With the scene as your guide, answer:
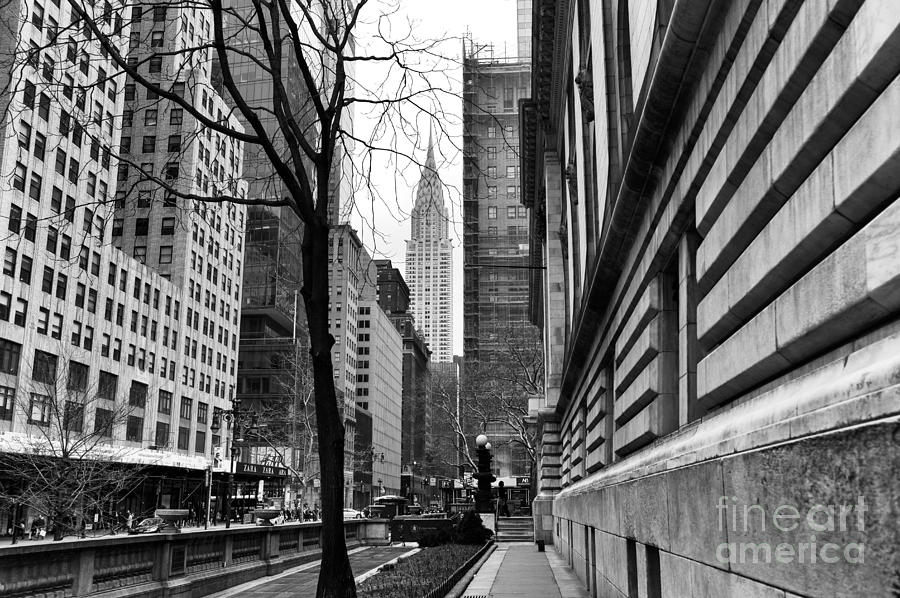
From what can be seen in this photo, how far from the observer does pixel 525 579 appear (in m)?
18.7

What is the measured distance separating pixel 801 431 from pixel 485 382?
58.7m

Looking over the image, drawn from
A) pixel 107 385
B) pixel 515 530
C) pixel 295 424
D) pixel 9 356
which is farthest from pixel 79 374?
pixel 515 530

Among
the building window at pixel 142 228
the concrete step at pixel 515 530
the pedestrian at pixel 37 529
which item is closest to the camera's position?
the concrete step at pixel 515 530

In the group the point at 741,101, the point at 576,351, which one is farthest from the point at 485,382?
the point at 741,101

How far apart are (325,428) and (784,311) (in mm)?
6768

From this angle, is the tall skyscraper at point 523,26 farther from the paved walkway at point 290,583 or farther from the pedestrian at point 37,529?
the paved walkway at point 290,583

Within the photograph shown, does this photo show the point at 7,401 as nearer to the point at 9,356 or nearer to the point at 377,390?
the point at 9,356

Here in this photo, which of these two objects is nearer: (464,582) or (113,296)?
(464,582)

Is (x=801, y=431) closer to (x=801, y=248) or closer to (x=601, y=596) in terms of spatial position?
(x=801, y=248)

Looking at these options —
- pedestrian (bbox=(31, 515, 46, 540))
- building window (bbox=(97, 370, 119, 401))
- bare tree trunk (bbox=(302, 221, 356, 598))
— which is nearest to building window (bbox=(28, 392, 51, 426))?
pedestrian (bbox=(31, 515, 46, 540))

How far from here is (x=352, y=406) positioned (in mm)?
134250

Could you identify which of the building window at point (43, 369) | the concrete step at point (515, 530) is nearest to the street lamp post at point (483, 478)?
the concrete step at point (515, 530)

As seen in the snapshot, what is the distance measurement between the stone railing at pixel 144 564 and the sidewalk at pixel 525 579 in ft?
21.0

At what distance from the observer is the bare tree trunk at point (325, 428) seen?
394 inches
